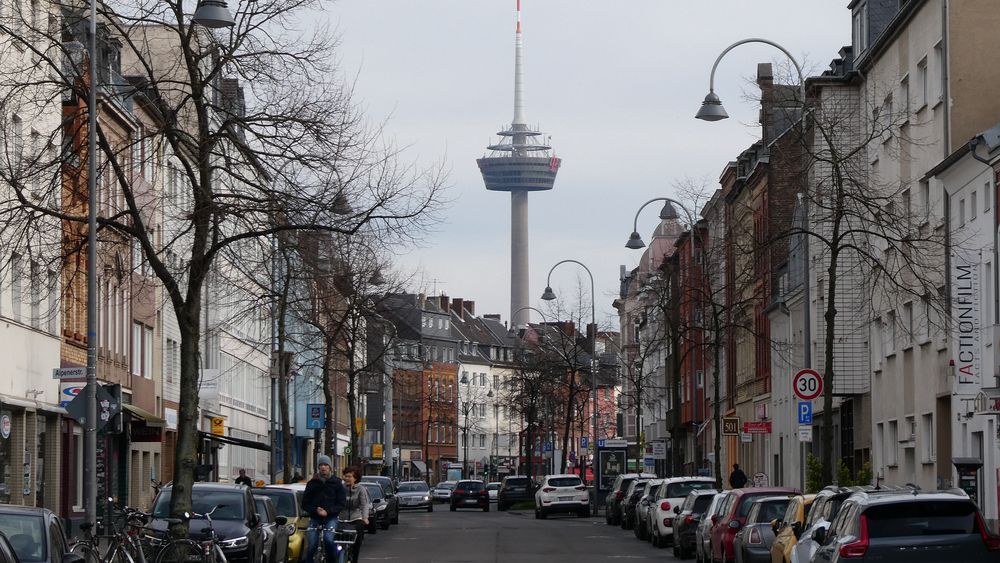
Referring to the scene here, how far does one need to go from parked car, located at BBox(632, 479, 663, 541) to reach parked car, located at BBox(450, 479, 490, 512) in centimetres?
4637

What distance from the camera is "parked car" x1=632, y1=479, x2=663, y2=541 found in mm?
44344

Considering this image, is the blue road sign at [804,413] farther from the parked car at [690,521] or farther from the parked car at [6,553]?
the parked car at [6,553]

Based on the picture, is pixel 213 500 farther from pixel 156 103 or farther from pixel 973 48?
pixel 973 48

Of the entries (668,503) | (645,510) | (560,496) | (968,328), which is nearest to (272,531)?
(668,503)

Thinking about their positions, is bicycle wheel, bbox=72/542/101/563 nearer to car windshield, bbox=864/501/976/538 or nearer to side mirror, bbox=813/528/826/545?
side mirror, bbox=813/528/826/545

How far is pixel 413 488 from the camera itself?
88062 mm

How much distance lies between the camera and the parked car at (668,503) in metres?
40.2

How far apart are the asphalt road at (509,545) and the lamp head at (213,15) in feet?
41.1

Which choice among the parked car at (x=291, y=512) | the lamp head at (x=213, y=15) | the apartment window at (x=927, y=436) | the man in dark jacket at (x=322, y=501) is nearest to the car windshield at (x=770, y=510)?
the man in dark jacket at (x=322, y=501)

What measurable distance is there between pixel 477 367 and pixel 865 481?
487ft

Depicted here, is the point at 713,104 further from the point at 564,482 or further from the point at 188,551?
the point at 564,482

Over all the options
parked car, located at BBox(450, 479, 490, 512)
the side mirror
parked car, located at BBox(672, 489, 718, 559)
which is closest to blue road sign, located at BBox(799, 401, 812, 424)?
parked car, located at BBox(672, 489, 718, 559)

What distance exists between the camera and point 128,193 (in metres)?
27.2

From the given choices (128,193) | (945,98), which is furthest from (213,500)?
(945,98)
